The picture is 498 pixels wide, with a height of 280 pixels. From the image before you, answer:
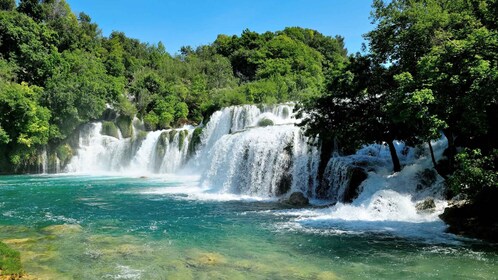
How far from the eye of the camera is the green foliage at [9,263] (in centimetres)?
868

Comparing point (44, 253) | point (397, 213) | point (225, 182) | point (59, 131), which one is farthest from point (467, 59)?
point (59, 131)

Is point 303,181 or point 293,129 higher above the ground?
point 293,129

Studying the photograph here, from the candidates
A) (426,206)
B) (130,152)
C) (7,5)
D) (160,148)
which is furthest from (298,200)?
(7,5)

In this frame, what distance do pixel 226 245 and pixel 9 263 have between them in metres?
5.45

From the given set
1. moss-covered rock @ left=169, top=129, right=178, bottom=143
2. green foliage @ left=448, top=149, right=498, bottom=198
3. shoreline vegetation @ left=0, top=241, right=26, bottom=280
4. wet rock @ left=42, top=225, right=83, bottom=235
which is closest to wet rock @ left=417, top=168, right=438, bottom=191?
green foliage @ left=448, top=149, right=498, bottom=198

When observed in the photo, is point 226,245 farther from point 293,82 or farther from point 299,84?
point 299,84

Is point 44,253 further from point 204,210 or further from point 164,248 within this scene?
point 204,210

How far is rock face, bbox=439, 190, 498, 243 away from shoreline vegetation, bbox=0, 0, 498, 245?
44 millimetres

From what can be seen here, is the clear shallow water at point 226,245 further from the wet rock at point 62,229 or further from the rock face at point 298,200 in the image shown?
the rock face at point 298,200

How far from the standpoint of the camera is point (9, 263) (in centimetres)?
899

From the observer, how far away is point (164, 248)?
11547 millimetres

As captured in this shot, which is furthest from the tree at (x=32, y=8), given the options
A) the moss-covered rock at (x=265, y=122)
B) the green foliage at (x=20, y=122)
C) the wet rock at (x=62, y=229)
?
the wet rock at (x=62, y=229)

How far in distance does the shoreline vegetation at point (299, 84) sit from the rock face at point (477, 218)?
44 millimetres

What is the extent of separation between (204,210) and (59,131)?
86.0 ft
